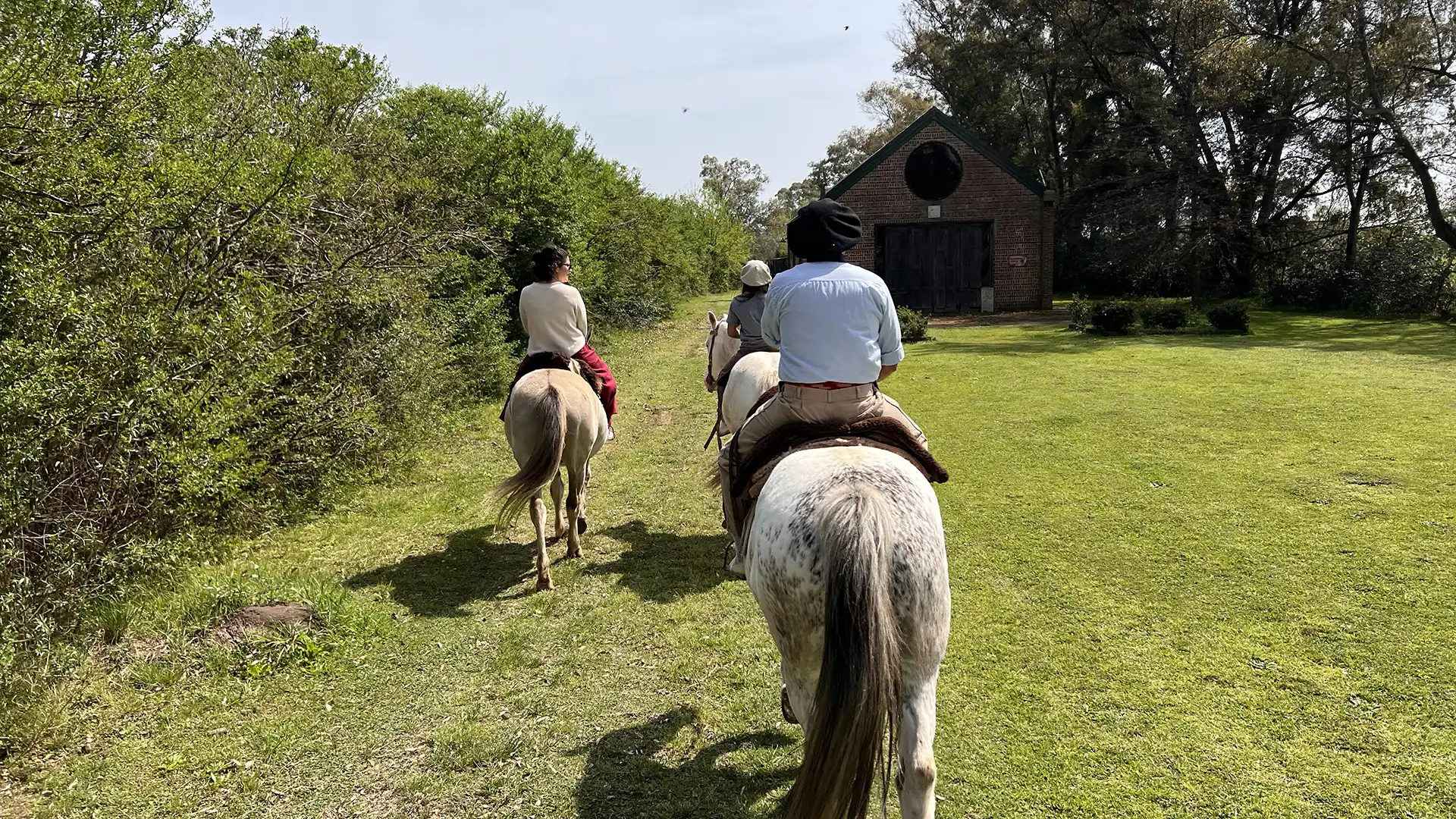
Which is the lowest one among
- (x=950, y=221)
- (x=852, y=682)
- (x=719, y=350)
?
(x=852, y=682)

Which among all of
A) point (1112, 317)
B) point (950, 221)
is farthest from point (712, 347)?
point (950, 221)

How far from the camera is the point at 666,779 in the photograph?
358 centimetres

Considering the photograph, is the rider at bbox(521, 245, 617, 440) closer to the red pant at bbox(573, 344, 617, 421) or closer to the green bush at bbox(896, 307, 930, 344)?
the red pant at bbox(573, 344, 617, 421)

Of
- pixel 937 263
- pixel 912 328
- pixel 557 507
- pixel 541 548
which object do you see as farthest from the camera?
pixel 937 263

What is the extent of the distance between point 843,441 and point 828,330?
48cm

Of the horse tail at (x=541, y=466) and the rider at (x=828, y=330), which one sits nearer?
the rider at (x=828, y=330)

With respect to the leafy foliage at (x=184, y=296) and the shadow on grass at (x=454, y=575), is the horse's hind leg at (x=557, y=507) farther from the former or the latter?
the leafy foliage at (x=184, y=296)

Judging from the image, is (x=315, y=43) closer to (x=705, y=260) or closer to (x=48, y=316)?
(x=48, y=316)

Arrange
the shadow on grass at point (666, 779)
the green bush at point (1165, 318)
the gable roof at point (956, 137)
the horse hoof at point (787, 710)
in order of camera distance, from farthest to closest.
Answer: the gable roof at point (956, 137) < the green bush at point (1165, 318) < the horse hoof at point (787, 710) < the shadow on grass at point (666, 779)

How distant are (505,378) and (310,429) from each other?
5.35 meters

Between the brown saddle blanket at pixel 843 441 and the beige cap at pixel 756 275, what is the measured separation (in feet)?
11.5

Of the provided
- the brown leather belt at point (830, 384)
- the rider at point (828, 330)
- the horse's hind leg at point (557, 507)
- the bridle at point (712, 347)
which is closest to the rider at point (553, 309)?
the horse's hind leg at point (557, 507)

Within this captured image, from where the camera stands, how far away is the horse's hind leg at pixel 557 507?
655cm

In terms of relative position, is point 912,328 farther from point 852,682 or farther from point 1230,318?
point 852,682
